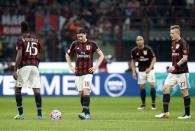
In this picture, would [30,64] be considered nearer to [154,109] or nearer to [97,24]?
[154,109]

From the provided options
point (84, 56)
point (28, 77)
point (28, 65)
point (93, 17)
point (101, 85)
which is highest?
point (93, 17)

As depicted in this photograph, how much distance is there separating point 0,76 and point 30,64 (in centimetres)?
1219

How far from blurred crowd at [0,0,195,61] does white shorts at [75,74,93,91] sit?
1446 cm

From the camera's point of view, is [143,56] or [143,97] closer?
[143,97]

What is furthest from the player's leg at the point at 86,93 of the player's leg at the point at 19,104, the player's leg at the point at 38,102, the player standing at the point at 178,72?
the player standing at the point at 178,72

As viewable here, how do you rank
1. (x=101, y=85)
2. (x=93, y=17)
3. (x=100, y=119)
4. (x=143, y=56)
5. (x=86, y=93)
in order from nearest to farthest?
(x=100, y=119) < (x=86, y=93) < (x=143, y=56) < (x=101, y=85) < (x=93, y=17)

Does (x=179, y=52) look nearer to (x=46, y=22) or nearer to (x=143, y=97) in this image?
(x=143, y=97)

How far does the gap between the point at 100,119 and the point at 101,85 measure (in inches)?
494


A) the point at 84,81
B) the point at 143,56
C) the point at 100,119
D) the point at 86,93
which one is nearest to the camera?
the point at 100,119

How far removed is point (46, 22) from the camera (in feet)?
110

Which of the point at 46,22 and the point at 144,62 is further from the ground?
the point at 46,22

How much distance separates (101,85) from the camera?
98.7ft

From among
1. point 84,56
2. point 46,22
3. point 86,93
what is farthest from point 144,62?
point 46,22

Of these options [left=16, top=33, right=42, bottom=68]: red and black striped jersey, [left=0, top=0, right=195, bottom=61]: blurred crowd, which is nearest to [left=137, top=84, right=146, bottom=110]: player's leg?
[left=16, top=33, right=42, bottom=68]: red and black striped jersey
